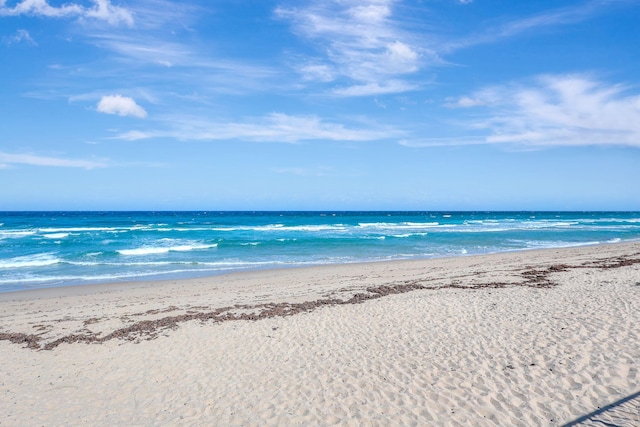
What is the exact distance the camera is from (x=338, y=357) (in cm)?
790

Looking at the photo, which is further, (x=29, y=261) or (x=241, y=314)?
(x=29, y=261)

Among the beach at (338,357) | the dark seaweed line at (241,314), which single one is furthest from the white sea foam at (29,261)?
the dark seaweed line at (241,314)

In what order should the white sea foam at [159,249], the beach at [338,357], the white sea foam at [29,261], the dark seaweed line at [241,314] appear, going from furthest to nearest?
the white sea foam at [159,249] < the white sea foam at [29,261] < the dark seaweed line at [241,314] < the beach at [338,357]

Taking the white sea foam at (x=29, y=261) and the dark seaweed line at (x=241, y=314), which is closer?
the dark seaweed line at (x=241, y=314)

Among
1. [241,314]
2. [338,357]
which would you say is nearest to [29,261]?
[241,314]

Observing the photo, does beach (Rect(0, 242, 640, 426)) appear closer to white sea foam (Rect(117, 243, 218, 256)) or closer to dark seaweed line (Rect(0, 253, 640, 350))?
dark seaweed line (Rect(0, 253, 640, 350))

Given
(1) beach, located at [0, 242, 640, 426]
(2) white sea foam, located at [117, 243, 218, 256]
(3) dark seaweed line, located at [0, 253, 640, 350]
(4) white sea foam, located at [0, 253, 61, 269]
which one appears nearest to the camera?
(1) beach, located at [0, 242, 640, 426]

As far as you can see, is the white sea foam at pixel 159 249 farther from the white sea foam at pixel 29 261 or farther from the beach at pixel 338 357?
the beach at pixel 338 357

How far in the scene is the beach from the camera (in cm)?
599

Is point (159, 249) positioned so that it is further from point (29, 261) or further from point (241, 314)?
point (241, 314)

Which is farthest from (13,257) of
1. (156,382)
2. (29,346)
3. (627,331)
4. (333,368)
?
(627,331)

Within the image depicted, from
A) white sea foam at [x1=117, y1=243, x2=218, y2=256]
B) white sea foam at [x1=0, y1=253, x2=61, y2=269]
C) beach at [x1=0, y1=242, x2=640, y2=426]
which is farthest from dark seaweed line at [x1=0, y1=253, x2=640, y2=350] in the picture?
white sea foam at [x1=117, y1=243, x2=218, y2=256]

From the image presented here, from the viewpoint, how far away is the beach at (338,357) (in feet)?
19.6

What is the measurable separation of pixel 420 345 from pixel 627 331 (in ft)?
12.5
